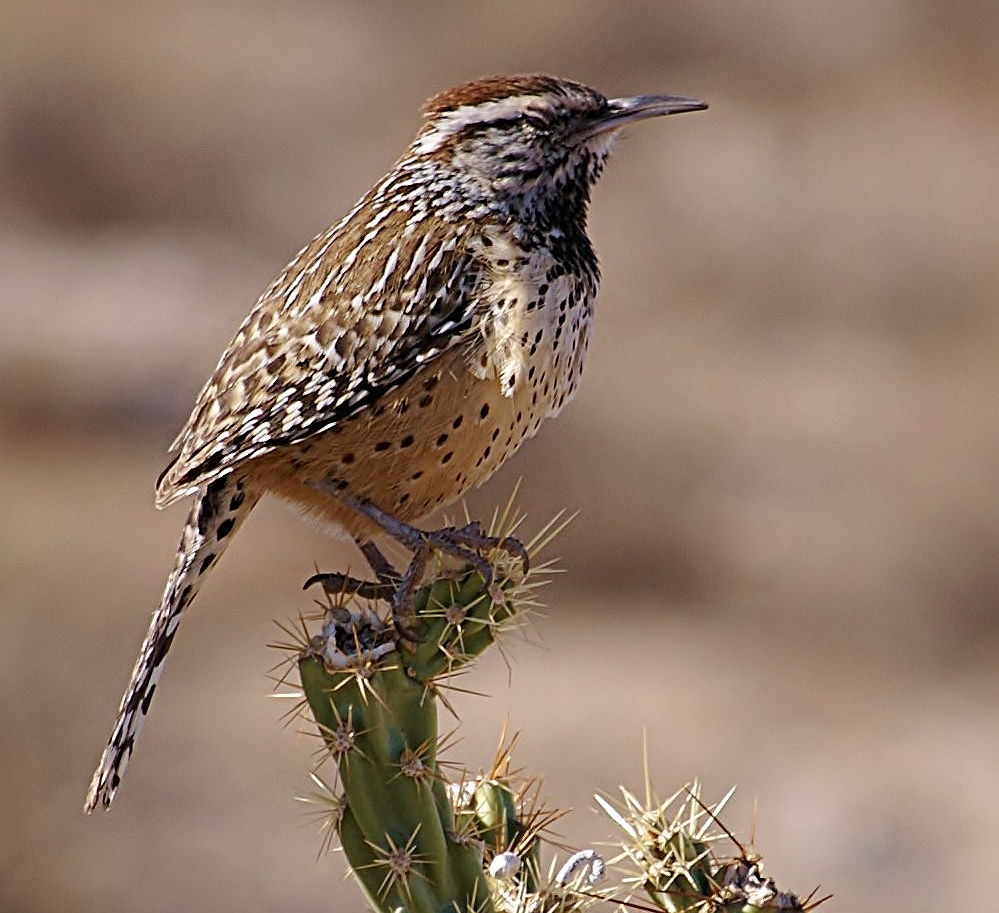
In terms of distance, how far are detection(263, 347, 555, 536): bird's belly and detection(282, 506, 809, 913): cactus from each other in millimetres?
329

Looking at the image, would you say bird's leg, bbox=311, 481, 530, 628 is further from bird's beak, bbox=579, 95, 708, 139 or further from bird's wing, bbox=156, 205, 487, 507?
bird's beak, bbox=579, 95, 708, 139

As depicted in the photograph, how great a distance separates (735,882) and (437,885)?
1.37 feet

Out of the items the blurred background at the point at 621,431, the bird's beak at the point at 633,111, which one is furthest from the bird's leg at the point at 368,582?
the blurred background at the point at 621,431

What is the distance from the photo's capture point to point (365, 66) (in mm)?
11469

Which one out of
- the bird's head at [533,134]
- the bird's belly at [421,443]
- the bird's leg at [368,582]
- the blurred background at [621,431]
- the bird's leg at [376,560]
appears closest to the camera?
the bird's leg at [368,582]

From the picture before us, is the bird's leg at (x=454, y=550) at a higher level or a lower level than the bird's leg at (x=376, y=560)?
lower

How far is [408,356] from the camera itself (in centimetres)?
306

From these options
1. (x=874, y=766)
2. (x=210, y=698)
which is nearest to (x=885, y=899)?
(x=874, y=766)

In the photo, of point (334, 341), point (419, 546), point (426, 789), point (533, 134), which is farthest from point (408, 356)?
point (426, 789)

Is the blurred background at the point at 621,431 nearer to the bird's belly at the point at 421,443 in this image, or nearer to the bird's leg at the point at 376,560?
the bird's leg at the point at 376,560

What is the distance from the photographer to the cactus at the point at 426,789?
8.59 ft

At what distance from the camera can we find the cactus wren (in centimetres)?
303

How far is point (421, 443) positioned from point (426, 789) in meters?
0.61

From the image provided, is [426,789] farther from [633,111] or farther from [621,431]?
[621,431]
